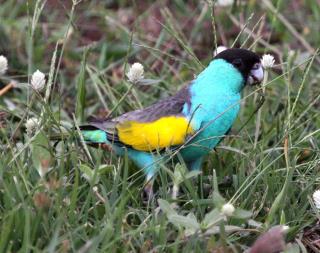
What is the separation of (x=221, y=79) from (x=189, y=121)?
27 centimetres

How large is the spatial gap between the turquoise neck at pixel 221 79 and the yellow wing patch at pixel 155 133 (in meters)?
0.18

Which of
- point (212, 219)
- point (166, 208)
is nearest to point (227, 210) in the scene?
point (212, 219)

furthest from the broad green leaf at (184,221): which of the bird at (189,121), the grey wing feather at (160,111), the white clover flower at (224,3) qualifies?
the white clover flower at (224,3)

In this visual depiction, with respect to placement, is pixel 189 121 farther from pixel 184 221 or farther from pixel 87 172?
pixel 184 221

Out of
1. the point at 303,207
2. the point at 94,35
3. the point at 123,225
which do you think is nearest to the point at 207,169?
the point at 303,207

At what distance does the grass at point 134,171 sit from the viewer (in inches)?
88.6

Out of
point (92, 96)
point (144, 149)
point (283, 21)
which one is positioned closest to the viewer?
point (144, 149)

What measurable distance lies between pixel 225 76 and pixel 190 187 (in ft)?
1.86

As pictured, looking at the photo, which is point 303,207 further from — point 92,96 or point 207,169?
point 92,96

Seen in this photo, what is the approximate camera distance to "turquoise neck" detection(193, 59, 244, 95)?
291 centimetres

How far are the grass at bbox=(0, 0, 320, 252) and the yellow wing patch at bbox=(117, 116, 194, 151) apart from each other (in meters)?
0.09

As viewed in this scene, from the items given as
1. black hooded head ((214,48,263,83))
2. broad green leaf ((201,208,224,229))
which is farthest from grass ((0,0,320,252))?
black hooded head ((214,48,263,83))

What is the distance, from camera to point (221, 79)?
9.56 ft

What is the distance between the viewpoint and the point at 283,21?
402 cm
